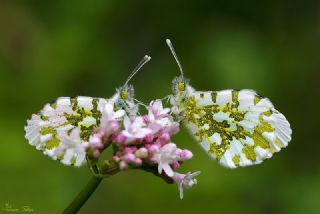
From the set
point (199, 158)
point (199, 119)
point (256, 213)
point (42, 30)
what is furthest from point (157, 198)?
point (42, 30)

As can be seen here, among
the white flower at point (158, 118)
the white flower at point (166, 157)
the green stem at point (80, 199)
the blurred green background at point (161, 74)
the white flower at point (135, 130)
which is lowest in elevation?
the blurred green background at point (161, 74)

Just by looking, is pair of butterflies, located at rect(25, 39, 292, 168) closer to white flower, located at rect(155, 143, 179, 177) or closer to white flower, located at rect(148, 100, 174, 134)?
white flower, located at rect(148, 100, 174, 134)

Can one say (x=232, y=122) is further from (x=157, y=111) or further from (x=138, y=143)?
(x=138, y=143)

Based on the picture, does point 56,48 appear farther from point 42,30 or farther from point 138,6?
point 138,6

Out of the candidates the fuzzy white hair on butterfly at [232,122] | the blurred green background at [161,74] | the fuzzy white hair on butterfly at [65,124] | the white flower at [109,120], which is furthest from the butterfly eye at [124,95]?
the blurred green background at [161,74]

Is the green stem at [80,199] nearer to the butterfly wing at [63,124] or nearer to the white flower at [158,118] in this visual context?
the butterfly wing at [63,124]

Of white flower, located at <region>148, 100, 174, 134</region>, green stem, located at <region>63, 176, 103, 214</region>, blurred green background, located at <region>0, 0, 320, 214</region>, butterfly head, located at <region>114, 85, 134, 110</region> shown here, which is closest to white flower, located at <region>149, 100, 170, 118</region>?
white flower, located at <region>148, 100, 174, 134</region>
